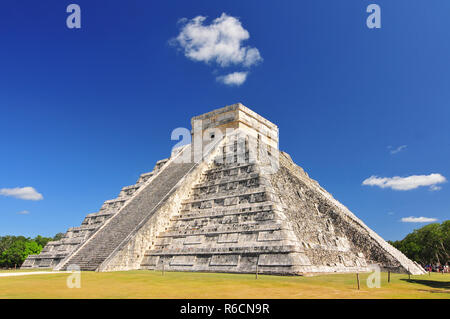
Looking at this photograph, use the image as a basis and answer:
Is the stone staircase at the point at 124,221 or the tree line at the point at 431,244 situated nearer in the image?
the stone staircase at the point at 124,221

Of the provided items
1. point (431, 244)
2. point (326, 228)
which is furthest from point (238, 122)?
point (431, 244)

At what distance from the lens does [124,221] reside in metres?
17.6

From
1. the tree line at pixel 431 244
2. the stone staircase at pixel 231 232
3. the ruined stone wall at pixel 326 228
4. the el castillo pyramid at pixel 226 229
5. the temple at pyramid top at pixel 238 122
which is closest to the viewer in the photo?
the stone staircase at pixel 231 232

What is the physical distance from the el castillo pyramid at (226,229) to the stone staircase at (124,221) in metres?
0.07

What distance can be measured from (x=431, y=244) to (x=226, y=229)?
119 feet

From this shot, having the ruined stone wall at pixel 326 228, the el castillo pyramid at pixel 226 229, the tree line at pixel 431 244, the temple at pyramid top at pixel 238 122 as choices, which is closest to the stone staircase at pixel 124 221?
the el castillo pyramid at pixel 226 229

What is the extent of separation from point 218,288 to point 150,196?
468 inches

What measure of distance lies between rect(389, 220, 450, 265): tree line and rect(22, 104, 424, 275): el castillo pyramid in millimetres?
27146

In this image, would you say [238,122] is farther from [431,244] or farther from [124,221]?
[431,244]

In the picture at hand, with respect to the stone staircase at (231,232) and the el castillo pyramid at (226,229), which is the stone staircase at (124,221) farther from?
the stone staircase at (231,232)

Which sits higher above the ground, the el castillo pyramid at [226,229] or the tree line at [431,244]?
the el castillo pyramid at [226,229]

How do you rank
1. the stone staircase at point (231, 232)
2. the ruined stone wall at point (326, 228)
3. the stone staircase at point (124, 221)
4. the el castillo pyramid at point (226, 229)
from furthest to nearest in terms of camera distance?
the stone staircase at point (124, 221), the ruined stone wall at point (326, 228), the el castillo pyramid at point (226, 229), the stone staircase at point (231, 232)

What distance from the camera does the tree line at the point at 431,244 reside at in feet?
129
